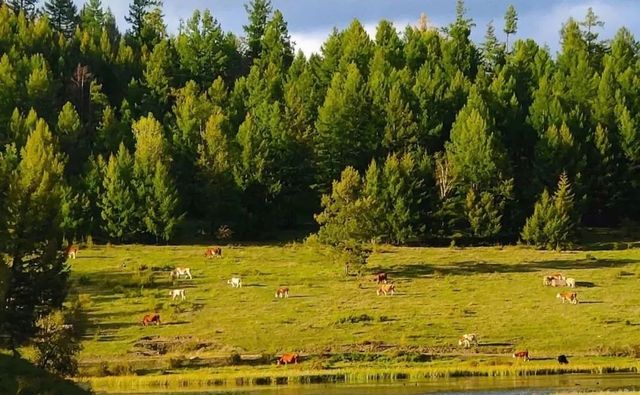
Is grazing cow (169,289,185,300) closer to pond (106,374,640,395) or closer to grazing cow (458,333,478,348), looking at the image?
grazing cow (458,333,478,348)

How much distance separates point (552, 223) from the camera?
9144 cm

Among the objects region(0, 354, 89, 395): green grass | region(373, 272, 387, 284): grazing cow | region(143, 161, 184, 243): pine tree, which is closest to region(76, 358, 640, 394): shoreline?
region(0, 354, 89, 395): green grass

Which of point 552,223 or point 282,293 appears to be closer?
point 282,293

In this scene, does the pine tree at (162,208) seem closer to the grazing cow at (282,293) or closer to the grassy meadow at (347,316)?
the grassy meadow at (347,316)

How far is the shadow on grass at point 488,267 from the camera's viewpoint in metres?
78.6

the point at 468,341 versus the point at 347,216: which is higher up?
the point at 347,216

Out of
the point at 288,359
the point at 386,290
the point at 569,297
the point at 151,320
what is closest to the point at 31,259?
the point at 288,359

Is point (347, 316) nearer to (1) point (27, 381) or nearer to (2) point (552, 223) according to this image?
(1) point (27, 381)

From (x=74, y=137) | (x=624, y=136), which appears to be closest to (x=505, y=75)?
(x=624, y=136)

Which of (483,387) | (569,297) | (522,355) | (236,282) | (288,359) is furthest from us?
(236,282)

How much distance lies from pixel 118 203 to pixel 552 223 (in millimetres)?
43869

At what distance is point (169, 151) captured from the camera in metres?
111

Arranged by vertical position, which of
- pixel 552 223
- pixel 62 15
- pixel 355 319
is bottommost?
pixel 355 319

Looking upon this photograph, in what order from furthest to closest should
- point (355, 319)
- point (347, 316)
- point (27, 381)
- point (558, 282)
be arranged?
point (558, 282), point (347, 316), point (355, 319), point (27, 381)
